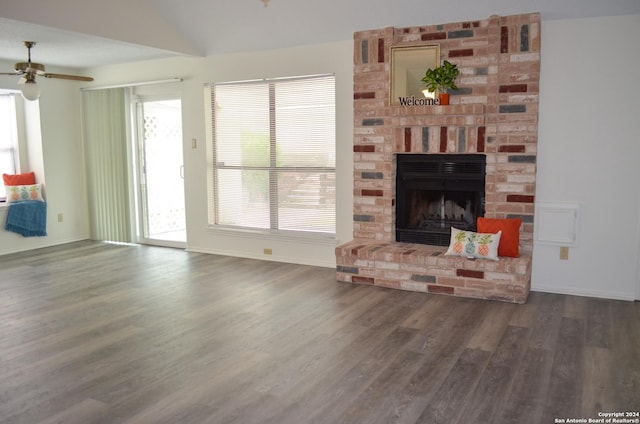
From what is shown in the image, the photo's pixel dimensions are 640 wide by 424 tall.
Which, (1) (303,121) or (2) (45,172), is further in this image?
(2) (45,172)

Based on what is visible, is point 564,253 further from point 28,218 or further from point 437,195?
→ point 28,218

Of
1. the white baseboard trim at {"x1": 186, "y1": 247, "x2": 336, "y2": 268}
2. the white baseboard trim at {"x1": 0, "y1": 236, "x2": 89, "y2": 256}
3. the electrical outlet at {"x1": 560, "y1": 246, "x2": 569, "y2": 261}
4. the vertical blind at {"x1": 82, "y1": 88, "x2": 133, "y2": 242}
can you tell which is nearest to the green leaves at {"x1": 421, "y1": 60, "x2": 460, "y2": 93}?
the electrical outlet at {"x1": 560, "y1": 246, "x2": 569, "y2": 261}

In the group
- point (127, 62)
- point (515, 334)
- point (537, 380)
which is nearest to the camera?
point (537, 380)

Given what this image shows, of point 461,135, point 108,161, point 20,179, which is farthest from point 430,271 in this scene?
point 20,179

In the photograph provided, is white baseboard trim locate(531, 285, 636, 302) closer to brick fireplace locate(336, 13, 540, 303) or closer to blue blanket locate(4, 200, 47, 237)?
brick fireplace locate(336, 13, 540, 303)

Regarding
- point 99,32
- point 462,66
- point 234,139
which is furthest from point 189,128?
point 462,66

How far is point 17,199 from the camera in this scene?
23.5ft

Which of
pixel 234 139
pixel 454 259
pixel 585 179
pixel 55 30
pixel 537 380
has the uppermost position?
pixel 55 30

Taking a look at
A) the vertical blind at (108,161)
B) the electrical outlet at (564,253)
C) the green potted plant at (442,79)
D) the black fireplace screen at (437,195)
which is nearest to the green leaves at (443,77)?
the green potted plant at (442,79)

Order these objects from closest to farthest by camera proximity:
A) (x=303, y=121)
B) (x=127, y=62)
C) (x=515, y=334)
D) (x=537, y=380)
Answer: (x=537, y=380) → (x=515, y=334) → (x=303, y=121) → (x=127, y=62)

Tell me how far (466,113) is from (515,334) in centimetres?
213

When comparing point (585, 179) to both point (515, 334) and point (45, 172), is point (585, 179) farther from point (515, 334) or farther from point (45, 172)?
point (45, 172)

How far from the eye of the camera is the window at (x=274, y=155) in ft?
19.5

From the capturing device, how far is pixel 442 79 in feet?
16.5
